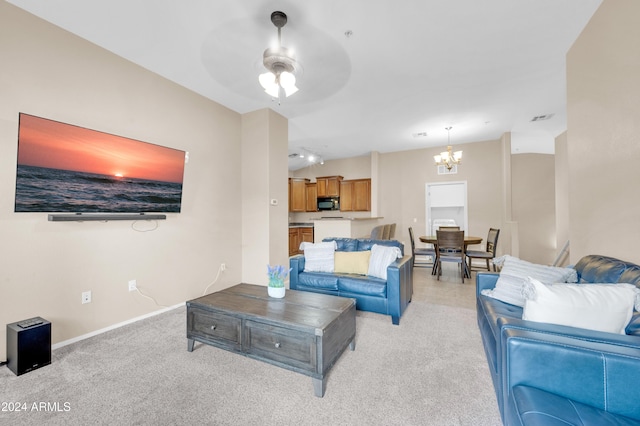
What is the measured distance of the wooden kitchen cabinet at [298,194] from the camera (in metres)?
7.93

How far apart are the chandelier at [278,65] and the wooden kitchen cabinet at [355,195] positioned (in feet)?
16.5

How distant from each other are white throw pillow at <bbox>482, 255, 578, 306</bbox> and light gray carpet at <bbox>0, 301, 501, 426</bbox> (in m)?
0.55

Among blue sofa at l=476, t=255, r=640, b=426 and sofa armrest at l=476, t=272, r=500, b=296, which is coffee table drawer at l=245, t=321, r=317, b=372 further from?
sofa armrest at l=476, t=272, r=500, b=296

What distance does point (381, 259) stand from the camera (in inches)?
124

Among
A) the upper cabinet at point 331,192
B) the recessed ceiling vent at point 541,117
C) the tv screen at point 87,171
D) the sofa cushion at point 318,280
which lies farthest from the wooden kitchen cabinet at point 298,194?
the recessed ceiling vent at point 541,117

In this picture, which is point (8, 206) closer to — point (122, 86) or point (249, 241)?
point (122, 86)

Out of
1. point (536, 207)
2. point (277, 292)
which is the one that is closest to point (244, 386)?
point (277, 292)

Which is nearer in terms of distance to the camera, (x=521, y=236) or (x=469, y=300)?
(x=469, y=300)

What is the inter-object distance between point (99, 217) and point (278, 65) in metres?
2.29

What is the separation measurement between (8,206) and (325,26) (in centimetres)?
311

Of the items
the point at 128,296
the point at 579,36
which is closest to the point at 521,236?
the point at 579,36

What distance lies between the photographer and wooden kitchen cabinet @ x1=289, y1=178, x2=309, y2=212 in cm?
793

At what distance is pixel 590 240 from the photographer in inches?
93.0

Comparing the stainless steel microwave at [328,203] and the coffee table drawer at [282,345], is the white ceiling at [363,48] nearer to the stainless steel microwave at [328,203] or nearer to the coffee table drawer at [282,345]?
the coffee table drawer at [282,345]
